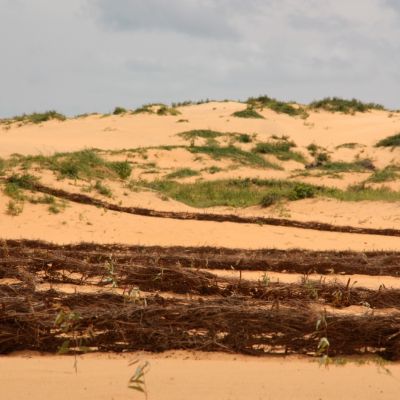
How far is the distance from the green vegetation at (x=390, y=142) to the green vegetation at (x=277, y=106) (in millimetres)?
8793

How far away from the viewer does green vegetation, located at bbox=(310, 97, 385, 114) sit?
128 feet

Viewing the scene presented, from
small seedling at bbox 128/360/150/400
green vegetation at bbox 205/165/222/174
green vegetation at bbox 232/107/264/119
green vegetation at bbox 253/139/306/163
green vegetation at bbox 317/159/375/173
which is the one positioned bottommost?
small seedling at bbox 128/360/150/400

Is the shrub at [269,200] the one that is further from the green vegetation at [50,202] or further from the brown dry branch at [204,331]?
the brown dry branch at [204,331]

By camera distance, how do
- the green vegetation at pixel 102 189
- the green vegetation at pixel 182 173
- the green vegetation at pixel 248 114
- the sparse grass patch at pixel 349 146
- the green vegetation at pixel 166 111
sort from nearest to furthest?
the green vegetation at pixel 102 189, the green vegetation at pixel 182 173, the sparse grass patch at pixel 349 146, the green vegetation at pixel 248 114, the green vegetation at pixel 166 111

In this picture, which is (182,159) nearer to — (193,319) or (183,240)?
(183,240)

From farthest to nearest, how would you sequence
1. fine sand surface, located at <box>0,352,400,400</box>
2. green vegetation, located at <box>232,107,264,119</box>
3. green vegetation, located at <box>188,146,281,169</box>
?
1. green vegetation, located at <box>232,107,264,119</box>
2. green vegetation, located at <box>188,146,281,169</box>
3. fine sand surface, located at <box>0,352,400,400</box>

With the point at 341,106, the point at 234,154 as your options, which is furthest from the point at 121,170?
the point at 341,106

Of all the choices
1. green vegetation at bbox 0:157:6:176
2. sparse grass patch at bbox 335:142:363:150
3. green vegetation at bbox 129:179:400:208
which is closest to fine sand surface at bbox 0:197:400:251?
green vegetation at bbox 0:157:6:176

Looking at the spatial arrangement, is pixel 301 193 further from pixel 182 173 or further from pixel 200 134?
pixel 200 134

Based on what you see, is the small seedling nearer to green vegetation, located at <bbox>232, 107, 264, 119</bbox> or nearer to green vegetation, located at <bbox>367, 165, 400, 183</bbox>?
green vegetation, located at <bbox>367, 165, 400, 183</bbox>

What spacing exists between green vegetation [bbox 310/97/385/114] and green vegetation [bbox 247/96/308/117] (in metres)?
1.39

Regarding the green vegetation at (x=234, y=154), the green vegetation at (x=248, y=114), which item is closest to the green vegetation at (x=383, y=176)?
the green vegetation at (x=234, y=154)

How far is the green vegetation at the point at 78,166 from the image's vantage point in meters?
15.3

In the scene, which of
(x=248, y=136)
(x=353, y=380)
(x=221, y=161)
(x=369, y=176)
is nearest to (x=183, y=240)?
(x=353, y=380)
